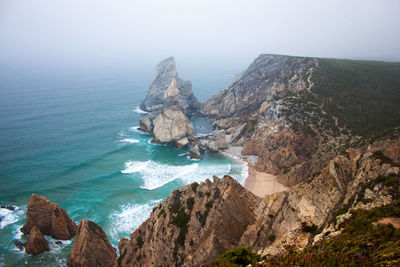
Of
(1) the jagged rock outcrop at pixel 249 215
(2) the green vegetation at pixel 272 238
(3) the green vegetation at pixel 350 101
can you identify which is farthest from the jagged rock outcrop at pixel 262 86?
(2) the green vegetation at pixel 272 238

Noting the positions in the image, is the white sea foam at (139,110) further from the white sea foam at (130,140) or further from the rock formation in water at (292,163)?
the white sea foam at (130,140)

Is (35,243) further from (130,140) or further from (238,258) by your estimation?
(130,140)

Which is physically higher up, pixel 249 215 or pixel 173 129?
pixel 249 215

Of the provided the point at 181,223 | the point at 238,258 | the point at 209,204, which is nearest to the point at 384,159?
the point at 238,258

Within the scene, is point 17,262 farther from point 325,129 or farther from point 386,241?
point 325,129

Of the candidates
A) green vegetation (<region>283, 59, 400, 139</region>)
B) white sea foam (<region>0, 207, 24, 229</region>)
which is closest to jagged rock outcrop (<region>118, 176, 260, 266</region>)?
white sea foam (<region>0, 207, 24, 229</region>)

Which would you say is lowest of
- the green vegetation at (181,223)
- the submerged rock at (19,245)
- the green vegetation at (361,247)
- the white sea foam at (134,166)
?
the submerged rock at (19,245)
